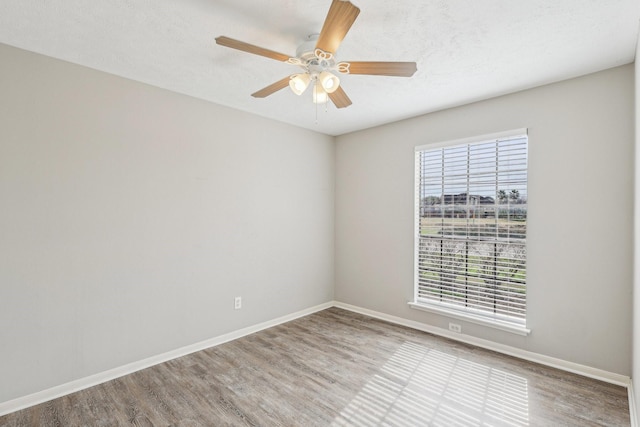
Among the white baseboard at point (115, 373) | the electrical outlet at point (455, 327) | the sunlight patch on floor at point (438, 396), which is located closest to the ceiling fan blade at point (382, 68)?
the sunlight patch on floor at point (438, 396)

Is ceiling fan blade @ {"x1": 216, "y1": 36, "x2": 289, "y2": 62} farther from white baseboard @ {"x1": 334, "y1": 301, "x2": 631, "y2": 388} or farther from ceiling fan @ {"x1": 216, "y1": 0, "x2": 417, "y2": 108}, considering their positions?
white baseboard @ {"x1": 334, "y1": 301, "x2": 631, "y2": 388}

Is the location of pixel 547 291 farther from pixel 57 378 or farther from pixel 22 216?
pixel 22 216

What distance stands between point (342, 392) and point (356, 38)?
2.57m

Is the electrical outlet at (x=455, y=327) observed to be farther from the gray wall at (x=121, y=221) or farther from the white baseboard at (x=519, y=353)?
the gray wall at (x=121, y=221)

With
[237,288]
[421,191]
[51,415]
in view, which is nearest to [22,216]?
[51,415]

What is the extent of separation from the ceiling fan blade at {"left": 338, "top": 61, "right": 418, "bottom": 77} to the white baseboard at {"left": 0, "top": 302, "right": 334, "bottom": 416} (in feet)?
9.52

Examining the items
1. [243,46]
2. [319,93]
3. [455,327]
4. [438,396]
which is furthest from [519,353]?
[243,46]

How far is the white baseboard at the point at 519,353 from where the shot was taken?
2542 mm

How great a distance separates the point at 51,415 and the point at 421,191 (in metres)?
3.85

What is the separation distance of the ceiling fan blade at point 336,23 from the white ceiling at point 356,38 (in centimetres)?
25

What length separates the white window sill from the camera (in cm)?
299

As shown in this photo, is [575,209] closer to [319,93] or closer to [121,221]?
[319,93]

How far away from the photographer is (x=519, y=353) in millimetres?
2996

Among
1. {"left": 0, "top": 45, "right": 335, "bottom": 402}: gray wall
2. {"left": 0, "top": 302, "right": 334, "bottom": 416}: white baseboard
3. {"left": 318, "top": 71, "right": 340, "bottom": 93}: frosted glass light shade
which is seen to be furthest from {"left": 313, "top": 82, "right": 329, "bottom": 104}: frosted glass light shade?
{"left": 0, "top": 302, "right": 334, "bottom": 416}: white baseboard
